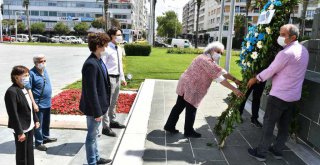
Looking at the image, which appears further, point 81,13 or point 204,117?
point 81,13

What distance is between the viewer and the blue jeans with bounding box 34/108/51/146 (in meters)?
4.55

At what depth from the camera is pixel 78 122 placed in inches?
232

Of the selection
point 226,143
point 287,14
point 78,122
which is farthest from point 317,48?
point 78,122

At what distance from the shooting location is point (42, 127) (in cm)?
480

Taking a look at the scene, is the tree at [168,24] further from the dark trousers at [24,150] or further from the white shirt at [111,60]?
the dark trousers at [24,150]

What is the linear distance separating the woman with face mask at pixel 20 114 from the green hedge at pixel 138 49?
2043cm

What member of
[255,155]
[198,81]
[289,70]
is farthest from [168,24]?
[289,70]

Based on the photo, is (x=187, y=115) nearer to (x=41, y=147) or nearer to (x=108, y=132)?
(x=108, y=132)

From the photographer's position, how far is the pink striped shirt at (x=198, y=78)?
14.4 feet

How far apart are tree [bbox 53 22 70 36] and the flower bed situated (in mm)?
67504

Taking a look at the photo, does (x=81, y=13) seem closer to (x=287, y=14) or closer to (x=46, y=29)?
(x=46, y=29)

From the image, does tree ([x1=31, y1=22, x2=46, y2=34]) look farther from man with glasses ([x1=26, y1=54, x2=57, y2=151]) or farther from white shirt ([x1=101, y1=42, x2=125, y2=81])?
man with glasses ([x1=26, y1=54, x2=57, y2=151])

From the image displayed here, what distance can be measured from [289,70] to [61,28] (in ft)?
240

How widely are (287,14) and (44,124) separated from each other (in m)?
4.23
